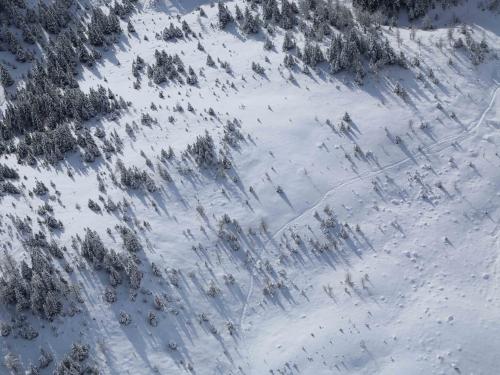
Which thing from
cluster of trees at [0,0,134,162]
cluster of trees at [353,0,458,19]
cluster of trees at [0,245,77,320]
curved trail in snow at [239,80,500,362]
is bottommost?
curved trail in snow at [239,80,500,362]

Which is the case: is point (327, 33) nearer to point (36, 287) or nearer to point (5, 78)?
point (5, 78)

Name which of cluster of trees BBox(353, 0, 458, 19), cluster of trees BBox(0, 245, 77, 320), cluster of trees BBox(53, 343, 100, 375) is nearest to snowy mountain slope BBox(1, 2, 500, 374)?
cluster of trees BBox(53, 343, 100, 375)

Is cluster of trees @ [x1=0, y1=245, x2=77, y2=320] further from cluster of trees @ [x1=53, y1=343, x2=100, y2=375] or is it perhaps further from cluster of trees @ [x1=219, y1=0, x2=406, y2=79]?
cluster of trees @ [x1=219, y1=0, x2=406, y2=79]

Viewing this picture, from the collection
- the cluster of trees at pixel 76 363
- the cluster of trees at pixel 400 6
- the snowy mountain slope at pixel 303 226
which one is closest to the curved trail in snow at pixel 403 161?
the snowy mountain slope at pixel 303 226

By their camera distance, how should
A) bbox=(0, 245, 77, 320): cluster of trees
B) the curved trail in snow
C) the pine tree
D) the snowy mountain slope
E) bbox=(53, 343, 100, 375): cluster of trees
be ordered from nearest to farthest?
bbox=(53, 343, 100, 375): cluster of trees
the snowy mountain slope
bbox=(0, 245, 77, 320): cluster of trees
the curved trail in snow
the pine tree

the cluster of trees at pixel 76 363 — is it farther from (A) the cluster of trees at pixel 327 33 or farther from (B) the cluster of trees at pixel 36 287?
(A) the cluster of trees at pixel 327 33

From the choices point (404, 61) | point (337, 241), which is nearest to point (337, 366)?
point (337, 241)

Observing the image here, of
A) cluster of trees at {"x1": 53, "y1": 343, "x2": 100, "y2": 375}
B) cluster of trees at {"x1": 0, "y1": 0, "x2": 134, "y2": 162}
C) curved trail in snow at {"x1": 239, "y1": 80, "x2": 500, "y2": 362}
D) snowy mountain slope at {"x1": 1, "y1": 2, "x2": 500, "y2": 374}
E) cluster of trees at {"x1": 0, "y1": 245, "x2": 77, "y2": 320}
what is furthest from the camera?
cluster of trees at {"x1": 0, "y1": 0, "x2": 134, "y2": 162}

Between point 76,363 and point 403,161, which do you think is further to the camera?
point 403,161

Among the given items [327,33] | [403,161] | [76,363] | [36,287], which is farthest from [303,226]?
[327,33]
